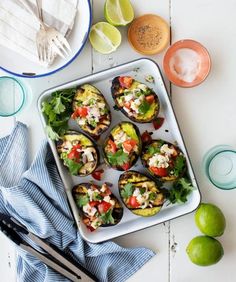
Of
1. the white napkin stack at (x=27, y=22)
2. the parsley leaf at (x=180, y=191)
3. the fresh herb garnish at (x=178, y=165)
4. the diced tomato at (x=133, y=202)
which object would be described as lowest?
the parsley leaf at (x=180, y=191)

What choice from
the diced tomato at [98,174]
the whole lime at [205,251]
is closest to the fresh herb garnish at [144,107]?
the diced tomato at [98,174]

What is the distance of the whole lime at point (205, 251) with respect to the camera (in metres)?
1.49

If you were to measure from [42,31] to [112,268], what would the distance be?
27.0 inches

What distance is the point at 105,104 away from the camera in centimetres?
152

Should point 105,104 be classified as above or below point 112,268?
above

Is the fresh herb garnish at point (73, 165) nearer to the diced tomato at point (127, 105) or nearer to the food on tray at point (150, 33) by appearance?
the diced tomato at point (127, 105)

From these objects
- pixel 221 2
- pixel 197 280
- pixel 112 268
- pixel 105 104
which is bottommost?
pixel 197 280

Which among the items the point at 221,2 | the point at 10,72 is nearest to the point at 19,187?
the point at 10,72

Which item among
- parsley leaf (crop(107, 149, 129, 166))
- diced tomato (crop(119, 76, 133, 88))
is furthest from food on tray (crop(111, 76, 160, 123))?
parsley leaf (crop(107, 149, 129, 166))

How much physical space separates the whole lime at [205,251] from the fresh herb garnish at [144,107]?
38 cm

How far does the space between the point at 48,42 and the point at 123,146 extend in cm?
35

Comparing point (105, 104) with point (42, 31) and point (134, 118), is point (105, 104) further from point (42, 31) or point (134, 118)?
point (42, 31)

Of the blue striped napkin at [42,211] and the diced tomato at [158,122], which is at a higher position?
the diced tomato at [158,122]

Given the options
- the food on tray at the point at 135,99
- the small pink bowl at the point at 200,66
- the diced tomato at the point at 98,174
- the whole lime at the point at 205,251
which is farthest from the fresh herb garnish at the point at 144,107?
the whole lime at the point at 205,251
